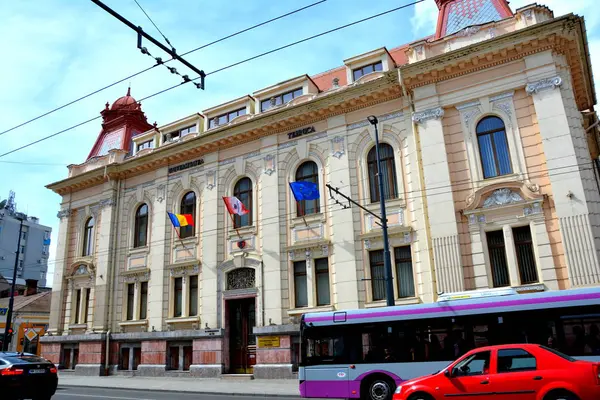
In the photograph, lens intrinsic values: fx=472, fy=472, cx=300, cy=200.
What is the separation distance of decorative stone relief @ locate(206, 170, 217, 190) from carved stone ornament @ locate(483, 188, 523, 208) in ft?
49.7

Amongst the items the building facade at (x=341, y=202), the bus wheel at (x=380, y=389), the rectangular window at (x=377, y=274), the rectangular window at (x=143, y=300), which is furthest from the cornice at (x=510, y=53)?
the rectangular window at (x=143, y=300)

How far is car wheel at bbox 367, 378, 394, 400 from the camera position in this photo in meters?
12.8

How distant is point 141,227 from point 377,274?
16763 millimetres

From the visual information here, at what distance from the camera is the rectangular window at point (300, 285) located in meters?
23.4

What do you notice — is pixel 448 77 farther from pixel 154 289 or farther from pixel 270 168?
pixel 154 289

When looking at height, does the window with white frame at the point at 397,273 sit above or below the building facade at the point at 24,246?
below

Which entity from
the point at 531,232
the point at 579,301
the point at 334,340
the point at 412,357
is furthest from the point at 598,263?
the point at 334,340

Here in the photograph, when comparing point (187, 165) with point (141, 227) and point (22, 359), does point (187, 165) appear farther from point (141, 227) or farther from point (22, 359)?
point (22, 359)

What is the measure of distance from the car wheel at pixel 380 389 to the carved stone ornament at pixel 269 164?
14635 millimetres

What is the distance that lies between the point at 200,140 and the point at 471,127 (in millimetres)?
15499

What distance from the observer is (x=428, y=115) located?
21516 millimetres

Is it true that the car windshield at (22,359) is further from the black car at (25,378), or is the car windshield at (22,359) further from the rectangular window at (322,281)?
the rectangular window at (322,281)

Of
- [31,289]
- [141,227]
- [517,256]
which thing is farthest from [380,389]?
[31,289]

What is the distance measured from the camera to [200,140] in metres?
28.3
